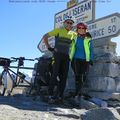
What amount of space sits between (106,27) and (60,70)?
1594 millimetres

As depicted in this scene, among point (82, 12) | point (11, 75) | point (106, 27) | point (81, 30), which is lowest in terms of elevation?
point (11, 75)

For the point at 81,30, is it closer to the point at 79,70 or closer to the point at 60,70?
the point at 79,70

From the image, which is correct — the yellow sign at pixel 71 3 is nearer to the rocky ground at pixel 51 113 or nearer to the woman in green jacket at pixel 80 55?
the woman in green jacket at pixel 80 55

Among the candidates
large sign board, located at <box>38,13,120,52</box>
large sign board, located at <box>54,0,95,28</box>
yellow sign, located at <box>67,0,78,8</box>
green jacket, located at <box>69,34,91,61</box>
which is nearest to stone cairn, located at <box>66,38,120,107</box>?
large sign board, located at <box>38,13,120,52</box>

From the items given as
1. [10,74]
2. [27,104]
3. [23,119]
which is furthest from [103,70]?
[23,119]

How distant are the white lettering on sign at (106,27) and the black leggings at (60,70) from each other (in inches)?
53.9

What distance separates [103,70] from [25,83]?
251 centimetres

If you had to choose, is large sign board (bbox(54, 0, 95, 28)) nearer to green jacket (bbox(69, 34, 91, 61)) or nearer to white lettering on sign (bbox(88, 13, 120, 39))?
white lettering on sign (bbox(88, 13, 120, 39))

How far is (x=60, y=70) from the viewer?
8.79 m

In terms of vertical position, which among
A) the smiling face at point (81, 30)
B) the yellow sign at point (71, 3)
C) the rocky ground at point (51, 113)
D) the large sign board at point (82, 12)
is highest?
the yellow sign at point (71, 3)

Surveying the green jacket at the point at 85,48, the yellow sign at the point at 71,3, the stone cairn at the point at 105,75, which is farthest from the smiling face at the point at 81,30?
the yellow sign at the point at 71,3

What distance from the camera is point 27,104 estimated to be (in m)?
7.87

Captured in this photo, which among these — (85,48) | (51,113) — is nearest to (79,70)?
(85,48)

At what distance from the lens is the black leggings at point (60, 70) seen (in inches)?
338
